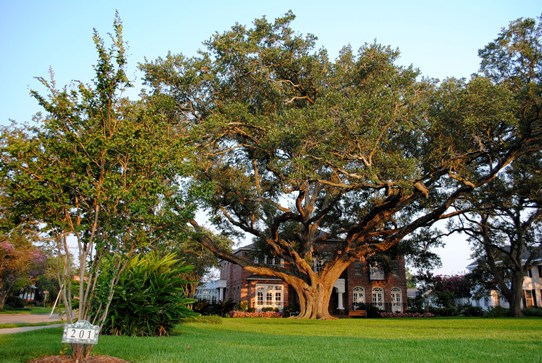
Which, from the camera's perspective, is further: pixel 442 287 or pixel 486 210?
pixel 442 287

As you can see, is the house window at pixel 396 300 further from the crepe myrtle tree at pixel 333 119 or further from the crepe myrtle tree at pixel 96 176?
the crepe myrtle tree at pixel 96 176

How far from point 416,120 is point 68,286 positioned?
46.2 feet

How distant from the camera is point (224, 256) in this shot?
22562mm

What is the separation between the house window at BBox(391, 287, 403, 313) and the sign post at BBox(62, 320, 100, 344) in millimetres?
36116

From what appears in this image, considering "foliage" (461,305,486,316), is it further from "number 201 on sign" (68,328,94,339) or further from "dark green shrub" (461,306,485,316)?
"number 201 on sign" (68,328,94,339)

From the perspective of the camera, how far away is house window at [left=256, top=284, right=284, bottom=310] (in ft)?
120

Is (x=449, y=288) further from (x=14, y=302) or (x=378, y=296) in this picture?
(x=14, y=302)

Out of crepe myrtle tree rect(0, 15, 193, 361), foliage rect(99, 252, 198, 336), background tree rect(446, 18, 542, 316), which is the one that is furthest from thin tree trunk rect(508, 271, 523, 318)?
crepe myrtle tree rect(0, 15, 193, 361)

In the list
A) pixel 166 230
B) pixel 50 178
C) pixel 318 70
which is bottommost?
pixel 166 230

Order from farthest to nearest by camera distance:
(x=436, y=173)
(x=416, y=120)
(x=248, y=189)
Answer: (x=248, y=189)
(x=436, y=173)
(x=416, y=120)

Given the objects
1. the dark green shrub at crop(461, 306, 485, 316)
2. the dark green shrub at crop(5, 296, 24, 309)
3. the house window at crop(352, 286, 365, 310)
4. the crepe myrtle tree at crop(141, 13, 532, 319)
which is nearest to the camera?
the crepe myrtle tree at crop(141, 13, 532, 319)

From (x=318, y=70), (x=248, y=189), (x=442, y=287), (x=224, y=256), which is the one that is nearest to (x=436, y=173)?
(x=318, y=70)

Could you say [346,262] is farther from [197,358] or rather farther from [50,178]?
[50,178]

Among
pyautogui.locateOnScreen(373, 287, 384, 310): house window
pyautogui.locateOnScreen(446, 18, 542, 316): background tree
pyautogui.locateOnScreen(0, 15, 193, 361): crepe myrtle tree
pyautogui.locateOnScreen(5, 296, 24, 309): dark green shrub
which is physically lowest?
pyautogui.locateOnScreen(5, 296, 24, 309): dark green shrub
